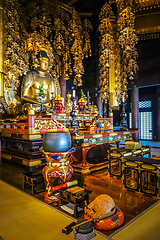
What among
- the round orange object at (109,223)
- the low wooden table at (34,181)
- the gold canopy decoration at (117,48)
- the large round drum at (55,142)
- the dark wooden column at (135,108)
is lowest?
the round orange object at (109,223)

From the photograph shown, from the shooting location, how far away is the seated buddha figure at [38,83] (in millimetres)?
5648

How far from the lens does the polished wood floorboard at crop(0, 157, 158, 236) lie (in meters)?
1.89

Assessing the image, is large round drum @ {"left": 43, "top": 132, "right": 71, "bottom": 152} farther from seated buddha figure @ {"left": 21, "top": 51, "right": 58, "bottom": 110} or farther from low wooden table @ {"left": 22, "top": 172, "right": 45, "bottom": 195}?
seated buddha figure @ {"left": 21, "top": 51, "right": 58, "bottom": 110}

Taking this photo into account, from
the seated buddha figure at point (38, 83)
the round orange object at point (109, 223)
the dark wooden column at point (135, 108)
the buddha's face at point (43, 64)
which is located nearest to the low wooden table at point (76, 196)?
the round orange object at point (109, 223)

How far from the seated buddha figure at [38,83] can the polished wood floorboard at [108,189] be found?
255cm

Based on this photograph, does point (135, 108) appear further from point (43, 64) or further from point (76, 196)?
point (76, 196)

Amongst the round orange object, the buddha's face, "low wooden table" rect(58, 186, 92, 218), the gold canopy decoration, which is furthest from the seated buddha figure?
the round orange object

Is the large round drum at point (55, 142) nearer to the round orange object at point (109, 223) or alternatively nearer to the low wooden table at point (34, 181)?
the low wooden table at point (34, 181)

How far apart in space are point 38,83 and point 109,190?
440 centimetres

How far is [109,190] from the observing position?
2424 mm

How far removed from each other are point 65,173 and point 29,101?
13.0 feet

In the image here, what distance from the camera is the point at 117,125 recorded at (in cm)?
1037

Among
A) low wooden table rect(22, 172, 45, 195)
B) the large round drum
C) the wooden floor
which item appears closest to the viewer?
the wooden floor

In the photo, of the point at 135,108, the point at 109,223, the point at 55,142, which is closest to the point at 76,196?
the point at 109,223
